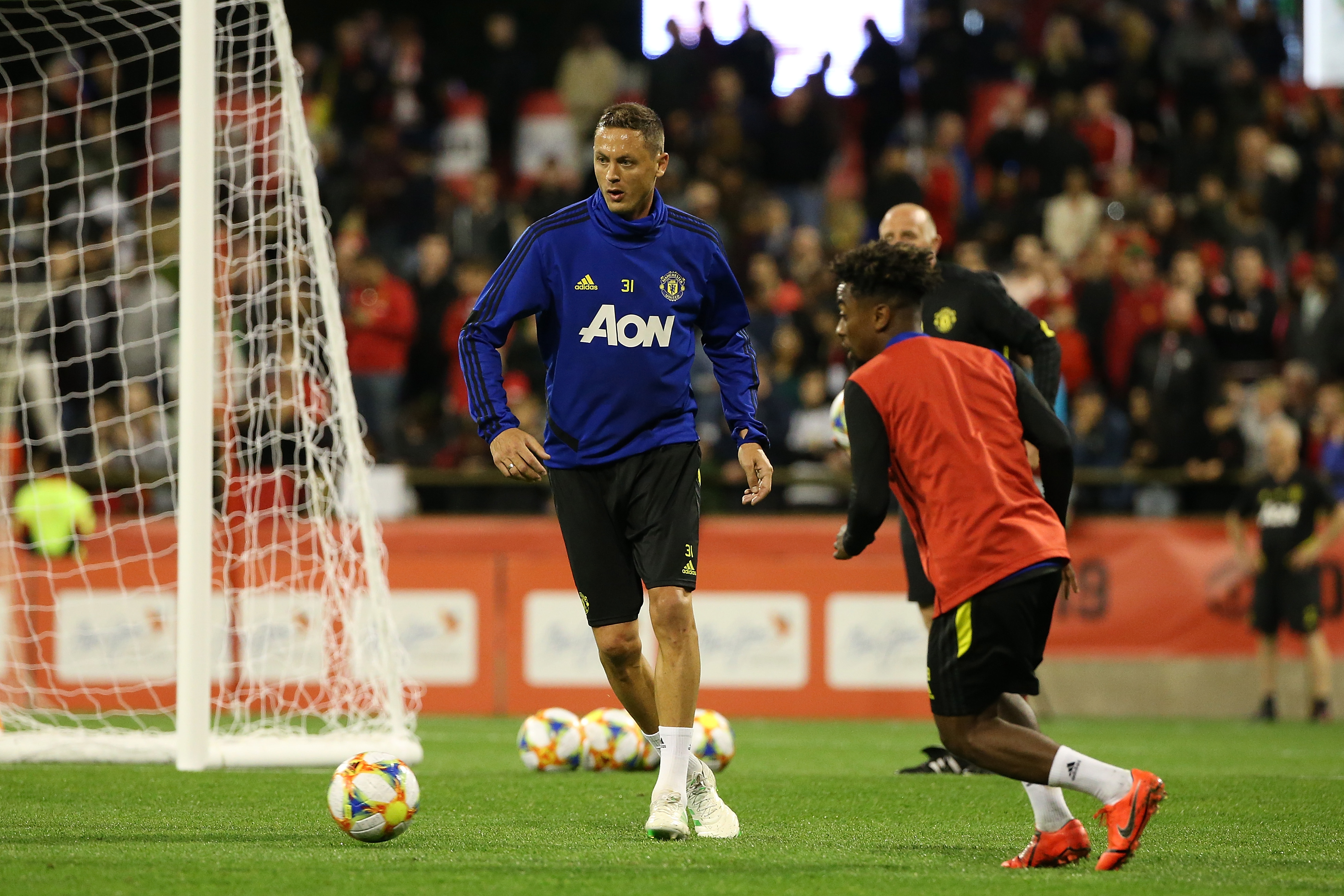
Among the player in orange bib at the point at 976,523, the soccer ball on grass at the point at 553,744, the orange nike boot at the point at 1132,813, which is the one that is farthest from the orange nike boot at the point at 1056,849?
the soccer ball on grass at the point at 553,744

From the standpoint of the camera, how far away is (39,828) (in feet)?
18.4

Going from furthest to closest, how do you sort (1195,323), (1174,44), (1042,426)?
(1174,44), (1195,323), (1042,426)

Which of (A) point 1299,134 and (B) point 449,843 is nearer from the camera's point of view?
(B) point 449,843

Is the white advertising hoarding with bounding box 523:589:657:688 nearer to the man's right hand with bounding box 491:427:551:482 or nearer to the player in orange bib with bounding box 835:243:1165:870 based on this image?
the man's right hand with bounding box 491:427:551:482

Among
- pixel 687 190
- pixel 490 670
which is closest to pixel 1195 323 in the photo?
pixel 687 190

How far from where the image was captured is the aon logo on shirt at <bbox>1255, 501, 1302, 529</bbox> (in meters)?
12.6

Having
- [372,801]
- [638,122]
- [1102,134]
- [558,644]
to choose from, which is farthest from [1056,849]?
[1102,134]

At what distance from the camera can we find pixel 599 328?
5.71 meters

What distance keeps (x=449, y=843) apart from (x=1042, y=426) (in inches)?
90.8

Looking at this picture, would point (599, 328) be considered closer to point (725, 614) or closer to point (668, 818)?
point (668, 818)

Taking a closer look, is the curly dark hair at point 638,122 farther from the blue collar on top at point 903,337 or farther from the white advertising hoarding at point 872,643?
the white advertising hoarding at point 872,643

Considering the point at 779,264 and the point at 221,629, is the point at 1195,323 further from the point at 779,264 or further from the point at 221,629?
the point at 221,629

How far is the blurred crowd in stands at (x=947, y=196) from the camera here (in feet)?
45.4

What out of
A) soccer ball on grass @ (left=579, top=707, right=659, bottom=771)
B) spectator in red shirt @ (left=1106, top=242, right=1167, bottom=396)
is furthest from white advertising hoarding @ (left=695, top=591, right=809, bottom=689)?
soccer ball on grass @ (left=579, top=707, right=659, bottom=771)
